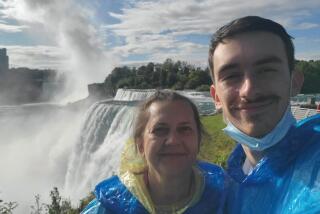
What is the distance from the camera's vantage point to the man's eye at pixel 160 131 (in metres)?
2.14

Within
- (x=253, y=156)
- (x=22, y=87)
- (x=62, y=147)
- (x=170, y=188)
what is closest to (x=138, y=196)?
(x=170, y=188)

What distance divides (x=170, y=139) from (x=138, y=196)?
35 centimetres

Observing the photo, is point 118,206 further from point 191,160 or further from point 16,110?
point 16,110

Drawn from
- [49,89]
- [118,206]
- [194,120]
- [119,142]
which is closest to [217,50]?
[194,120]

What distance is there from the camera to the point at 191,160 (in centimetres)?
215

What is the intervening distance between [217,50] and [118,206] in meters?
0.93

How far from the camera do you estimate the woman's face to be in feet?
6.86

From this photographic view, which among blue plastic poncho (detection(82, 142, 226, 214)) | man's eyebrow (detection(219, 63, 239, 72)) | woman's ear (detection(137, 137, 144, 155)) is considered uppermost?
man's eyebrow (detection(219, 63, 239, 72))

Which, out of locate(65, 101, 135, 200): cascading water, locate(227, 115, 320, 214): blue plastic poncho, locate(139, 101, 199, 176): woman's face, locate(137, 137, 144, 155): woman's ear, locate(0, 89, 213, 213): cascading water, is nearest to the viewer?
locate(227, 115, 320, 214): blue plastic poncho

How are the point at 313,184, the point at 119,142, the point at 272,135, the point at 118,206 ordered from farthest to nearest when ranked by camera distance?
the point at 119,142
the point at 118,206
the point at 272,135
the point at 313,184

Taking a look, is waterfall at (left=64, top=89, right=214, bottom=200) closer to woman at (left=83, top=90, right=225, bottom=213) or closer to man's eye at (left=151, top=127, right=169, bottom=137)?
woman at (left=83, top=90, right=225, bottom=213)

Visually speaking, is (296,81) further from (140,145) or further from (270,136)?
(140,145)

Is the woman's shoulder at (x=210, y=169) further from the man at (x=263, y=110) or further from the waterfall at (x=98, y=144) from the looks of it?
the waterfall at (x=98, y=144)

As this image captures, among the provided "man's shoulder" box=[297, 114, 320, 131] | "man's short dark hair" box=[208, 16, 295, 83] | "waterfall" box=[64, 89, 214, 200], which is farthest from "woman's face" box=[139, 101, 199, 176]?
"waterfall" box=[64, 89, 214, 200]
